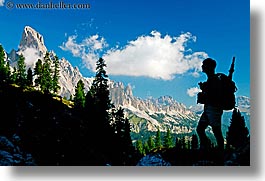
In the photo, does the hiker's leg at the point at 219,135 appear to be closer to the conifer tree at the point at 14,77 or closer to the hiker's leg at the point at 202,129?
the hiker's leg at the point at 202,129

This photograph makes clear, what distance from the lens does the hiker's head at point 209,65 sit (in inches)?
263

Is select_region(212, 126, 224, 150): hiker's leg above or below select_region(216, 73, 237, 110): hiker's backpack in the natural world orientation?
below

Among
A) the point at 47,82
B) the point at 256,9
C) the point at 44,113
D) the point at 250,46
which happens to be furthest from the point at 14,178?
the point at 47,82

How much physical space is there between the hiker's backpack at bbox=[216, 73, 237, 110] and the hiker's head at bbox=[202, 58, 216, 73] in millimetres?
162

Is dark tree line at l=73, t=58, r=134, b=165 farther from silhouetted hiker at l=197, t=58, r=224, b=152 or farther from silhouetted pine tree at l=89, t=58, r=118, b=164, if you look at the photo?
silhouetted hiker at l=197, t=58, r=224, b=152

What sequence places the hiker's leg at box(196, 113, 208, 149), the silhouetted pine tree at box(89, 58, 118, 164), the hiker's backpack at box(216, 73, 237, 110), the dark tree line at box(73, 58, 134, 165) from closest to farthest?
the hiker's leg at box(196, 113, 208, 149) → the hiker's backpack at box(216, 73, 237, 110) → the silhouetted pine tree at box(89, 58, 118, 164) → the dark tree line at box(73, 58, 134, 165)

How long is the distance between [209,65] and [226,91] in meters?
0.58

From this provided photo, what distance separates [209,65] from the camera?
263 inches

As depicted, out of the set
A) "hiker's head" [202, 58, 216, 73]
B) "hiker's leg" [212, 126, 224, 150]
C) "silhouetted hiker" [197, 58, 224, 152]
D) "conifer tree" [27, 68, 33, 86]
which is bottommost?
"hiker's leg" [212, 126, 224, 150]

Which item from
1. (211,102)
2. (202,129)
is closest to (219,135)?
(202,129)

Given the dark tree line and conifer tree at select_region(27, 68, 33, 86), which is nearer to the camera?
the dark tree line

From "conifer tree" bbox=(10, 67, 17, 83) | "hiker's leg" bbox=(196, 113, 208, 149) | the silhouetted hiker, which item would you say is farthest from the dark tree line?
"conifer tree" bbox=(10, 67, 17, 83)

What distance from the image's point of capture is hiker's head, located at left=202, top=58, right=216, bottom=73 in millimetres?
6676

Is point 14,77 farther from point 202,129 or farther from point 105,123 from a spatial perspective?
point 202,129
